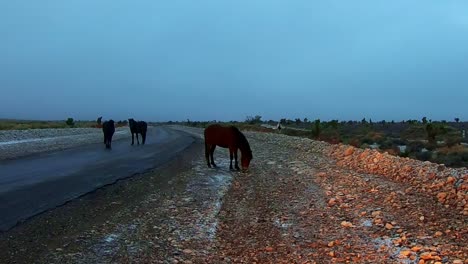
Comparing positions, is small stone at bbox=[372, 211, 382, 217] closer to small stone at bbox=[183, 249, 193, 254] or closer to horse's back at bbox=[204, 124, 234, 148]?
small stone at bbox=[183, 249, 193, 254]

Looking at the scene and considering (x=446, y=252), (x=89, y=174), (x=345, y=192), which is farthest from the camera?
(x=89, y=174)

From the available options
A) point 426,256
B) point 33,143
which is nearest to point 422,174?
point 426,256

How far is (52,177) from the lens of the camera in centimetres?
1447

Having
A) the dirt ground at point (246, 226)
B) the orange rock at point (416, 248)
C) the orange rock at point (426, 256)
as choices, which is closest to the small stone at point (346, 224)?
the dirt ground at point (246, 226)

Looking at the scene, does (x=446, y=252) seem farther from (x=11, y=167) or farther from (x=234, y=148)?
(x=11, y=167)

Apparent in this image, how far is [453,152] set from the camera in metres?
25.3

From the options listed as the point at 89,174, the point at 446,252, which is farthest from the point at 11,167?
the point at 446,252

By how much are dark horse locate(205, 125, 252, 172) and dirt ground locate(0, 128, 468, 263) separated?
3.26 metres

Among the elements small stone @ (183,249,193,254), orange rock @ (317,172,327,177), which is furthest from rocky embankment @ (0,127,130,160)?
small stone @ (183,249,193,254)

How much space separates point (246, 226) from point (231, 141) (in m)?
8.62

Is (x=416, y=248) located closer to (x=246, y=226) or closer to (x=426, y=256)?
(x=426, y=256)

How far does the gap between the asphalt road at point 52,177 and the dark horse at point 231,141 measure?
2497mm

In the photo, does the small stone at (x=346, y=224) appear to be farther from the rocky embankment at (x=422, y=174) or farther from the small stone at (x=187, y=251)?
the small stone at (x=187, y=251)

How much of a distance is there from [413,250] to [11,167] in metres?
14.7
